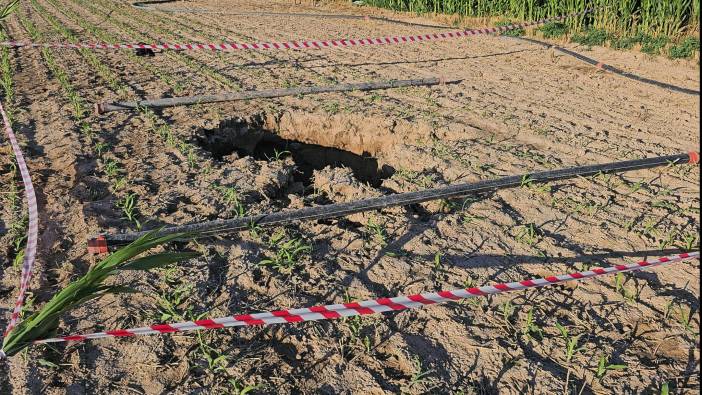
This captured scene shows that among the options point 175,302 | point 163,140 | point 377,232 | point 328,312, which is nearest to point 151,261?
point 328,312

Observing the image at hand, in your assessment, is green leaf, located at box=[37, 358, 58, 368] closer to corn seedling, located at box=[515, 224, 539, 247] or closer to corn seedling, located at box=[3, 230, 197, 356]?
corn seedling, located at box=[3, 230, 197, 356]

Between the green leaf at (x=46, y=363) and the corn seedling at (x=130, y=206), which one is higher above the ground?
the corn seedling at (x=130, y=206)

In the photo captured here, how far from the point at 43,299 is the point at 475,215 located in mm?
3129

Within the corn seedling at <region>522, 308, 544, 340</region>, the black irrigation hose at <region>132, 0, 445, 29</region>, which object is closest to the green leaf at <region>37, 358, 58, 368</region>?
the corn seedling at <region>522, 308, 544, 340</region>

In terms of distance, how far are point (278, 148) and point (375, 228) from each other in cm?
258

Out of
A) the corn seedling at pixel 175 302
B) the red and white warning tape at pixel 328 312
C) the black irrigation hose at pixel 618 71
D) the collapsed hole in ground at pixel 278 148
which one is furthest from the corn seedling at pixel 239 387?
the black irrigation hose at pixel 618 71

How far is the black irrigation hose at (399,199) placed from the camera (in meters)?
3.51

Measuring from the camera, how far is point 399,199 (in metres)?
3.88

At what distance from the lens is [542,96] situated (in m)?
6.73

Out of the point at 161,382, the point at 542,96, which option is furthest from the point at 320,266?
the point at 542,96

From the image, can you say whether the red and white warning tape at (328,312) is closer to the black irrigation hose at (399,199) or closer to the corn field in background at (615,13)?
the black irrigation hose at (399,199)

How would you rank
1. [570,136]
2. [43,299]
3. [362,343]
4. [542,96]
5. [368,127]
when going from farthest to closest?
[542,96]
[368,127]
[570,136]
[43,299]
[362,343]

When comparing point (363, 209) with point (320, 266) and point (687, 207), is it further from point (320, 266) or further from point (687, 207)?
point (687, 207)

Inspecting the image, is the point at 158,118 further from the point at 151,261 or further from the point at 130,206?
the point at 151,261
